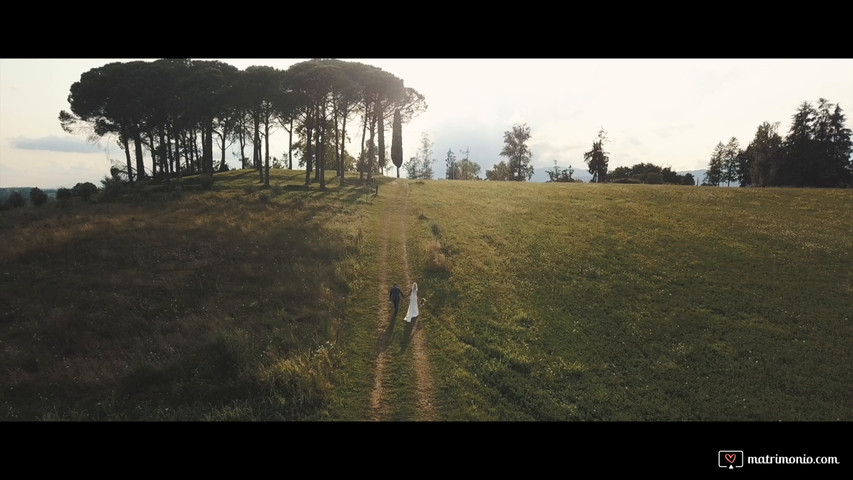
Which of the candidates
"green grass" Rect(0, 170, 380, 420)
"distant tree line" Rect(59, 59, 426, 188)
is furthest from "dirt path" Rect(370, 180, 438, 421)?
"distant tree line" Rect(59, 59, 426, 188)

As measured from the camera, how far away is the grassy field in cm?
1151

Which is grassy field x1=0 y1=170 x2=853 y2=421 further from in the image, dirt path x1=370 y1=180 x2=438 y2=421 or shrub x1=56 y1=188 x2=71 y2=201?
shrub x1=56 y1=188 x2=71 y2=201

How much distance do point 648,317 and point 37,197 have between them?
57.7 meters

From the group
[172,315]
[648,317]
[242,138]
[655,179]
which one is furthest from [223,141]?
[655,179]

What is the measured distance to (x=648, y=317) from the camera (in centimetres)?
1697

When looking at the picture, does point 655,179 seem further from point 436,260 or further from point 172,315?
point 172,315

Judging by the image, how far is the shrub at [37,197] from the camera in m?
39.1

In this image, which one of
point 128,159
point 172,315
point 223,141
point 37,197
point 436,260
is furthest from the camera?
point 223,141
